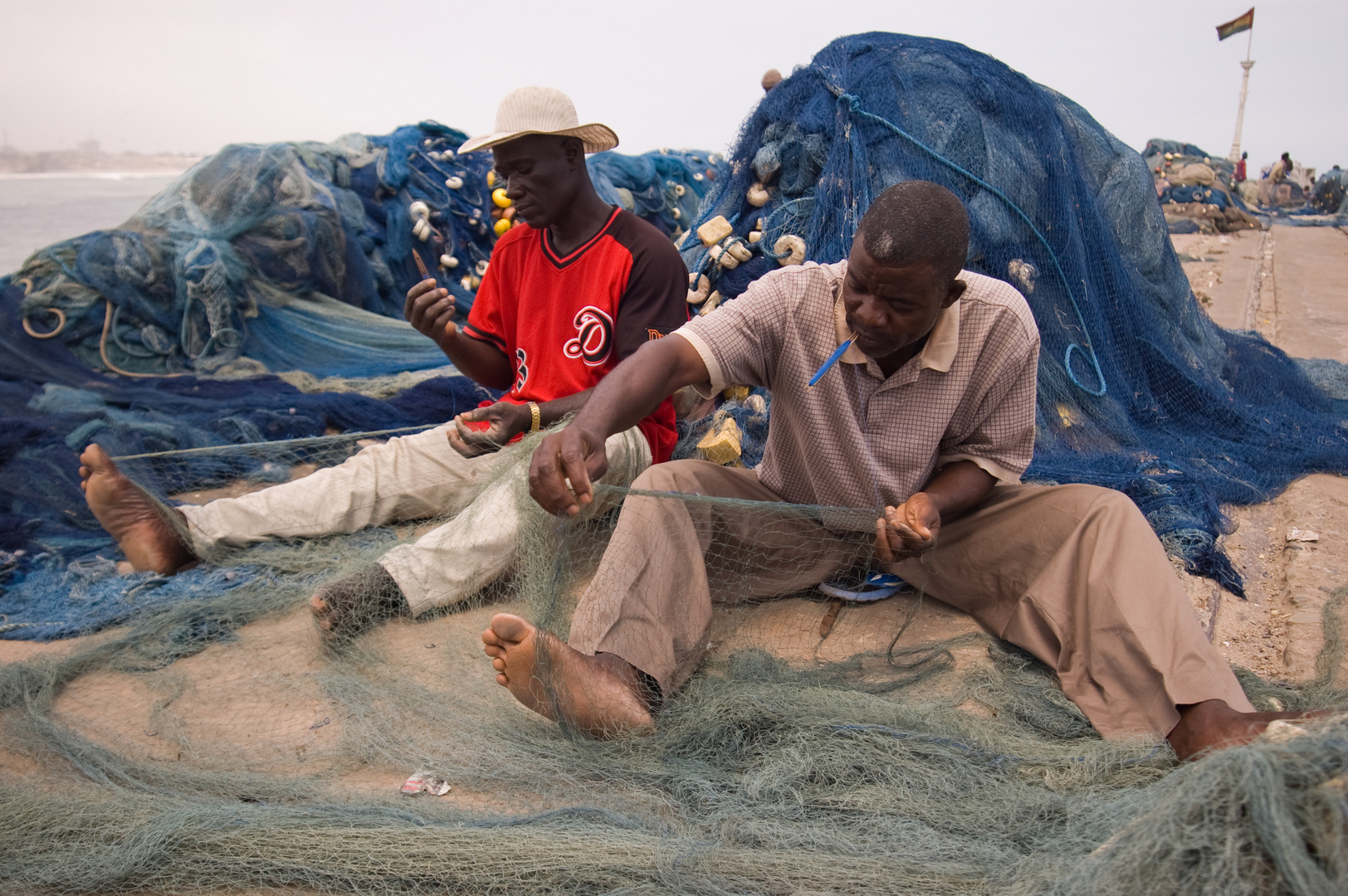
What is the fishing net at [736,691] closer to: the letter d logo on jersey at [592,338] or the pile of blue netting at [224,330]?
the pile of blue netting at [224,330]

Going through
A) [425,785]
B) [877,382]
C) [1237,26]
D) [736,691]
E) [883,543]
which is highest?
[1237,26]

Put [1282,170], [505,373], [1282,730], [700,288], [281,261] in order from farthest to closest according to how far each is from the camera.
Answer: [1282,170] < [281,261] < [700,288] < [505,373] < [1282,730]

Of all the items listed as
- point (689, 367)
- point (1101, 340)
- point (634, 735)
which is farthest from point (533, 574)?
point (1101, 340)

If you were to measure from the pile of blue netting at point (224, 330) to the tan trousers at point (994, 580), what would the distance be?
1596mm

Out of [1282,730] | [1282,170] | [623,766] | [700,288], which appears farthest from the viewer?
[1282,170]

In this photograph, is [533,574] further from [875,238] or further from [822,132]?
[822,132]

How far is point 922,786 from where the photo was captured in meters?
1.69

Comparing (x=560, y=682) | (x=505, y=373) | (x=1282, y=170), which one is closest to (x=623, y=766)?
(x=560, y=682)

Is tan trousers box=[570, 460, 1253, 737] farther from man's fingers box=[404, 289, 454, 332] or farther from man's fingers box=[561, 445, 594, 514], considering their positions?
man's fingers box=[404, 289, 454, 332]

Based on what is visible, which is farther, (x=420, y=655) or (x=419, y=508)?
(x=419, y=508)

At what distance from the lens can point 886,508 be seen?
6.54ft

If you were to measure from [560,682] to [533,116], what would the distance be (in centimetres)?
185

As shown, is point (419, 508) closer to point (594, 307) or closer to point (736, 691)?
point (594, 307)

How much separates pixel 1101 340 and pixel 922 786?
297cm
